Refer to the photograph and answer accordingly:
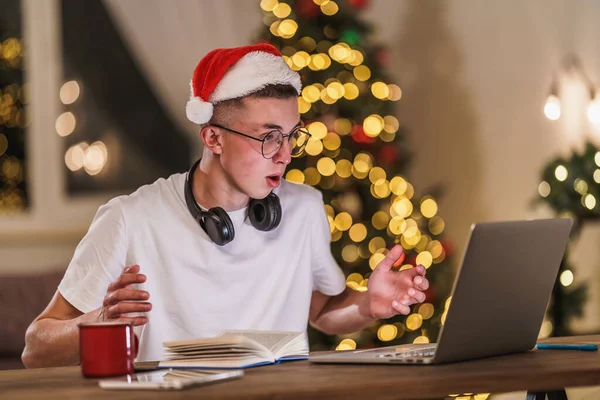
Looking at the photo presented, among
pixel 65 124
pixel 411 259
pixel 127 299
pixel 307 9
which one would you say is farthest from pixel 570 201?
pixel 127 299

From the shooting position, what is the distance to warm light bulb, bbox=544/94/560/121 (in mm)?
4844

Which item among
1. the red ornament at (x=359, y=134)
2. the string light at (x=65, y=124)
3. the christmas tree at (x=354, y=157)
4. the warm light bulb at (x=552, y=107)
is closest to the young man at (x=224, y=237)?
the christmas tree at (x=354, y=157)

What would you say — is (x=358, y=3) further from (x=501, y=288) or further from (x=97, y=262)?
(x=501, y=288)

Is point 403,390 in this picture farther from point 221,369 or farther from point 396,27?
point 396,27

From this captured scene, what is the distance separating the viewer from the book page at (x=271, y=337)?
5.38 feet

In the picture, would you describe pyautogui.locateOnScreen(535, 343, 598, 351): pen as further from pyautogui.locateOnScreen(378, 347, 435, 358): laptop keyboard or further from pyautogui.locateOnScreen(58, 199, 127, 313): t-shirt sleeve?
pyautogui.locateOnScreen(58, 199, 127, 313): t-shirt sleeve

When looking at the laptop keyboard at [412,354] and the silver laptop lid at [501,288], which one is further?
the laptop keyboard at [412,354]

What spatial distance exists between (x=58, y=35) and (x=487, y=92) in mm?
2377

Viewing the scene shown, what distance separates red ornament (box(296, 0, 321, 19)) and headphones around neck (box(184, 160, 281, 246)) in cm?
204

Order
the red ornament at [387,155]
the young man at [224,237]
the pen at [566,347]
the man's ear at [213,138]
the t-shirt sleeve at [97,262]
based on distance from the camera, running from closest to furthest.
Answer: the pen at [566,347] → the t-shirt sleeve at [97,262] → the young man at [224,237] → the man's ear at [213,138] → the red ornament at [387,155]

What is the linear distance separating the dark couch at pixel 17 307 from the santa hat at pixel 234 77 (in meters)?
1.94

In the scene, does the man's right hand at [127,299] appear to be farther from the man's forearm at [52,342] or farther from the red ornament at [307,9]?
the red ornament at [307,9]

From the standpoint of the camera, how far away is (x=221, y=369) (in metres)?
1.49

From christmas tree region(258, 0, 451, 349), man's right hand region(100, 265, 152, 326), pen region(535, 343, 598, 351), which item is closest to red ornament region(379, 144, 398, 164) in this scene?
christmas tree region(258, 0, 451, 349)
